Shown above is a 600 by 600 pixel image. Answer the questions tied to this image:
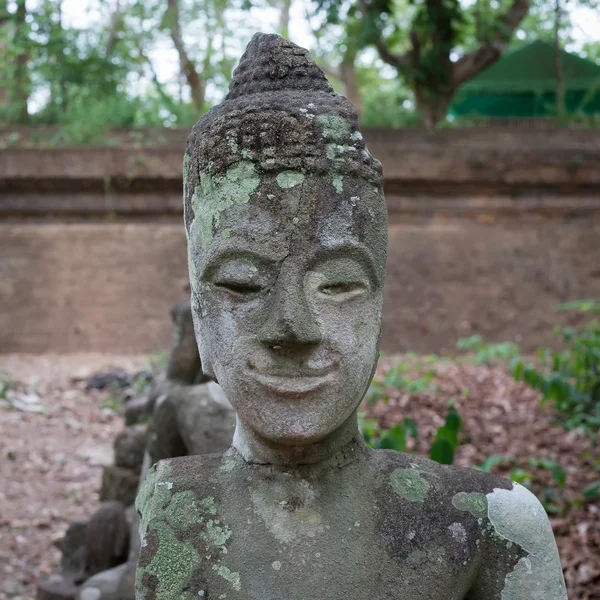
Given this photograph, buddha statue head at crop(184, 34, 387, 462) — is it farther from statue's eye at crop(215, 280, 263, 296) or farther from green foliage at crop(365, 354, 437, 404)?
green foliage at crop(365, 354, 437, 404)

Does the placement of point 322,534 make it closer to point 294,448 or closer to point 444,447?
point 294,448

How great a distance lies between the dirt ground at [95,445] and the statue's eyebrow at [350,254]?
188 cm

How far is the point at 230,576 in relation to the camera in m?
1.35

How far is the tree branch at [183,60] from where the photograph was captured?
930cm

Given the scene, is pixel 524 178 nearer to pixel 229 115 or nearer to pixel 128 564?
pixel 128 564

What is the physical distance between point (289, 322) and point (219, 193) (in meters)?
0.28

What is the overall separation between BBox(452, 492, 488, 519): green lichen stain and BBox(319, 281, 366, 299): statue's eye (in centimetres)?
41

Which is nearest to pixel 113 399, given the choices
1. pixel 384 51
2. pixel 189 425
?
pixel 189 425

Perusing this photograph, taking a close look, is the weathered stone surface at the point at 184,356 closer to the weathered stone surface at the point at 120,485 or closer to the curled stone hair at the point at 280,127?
the weathered stone surface at the point at 120,485

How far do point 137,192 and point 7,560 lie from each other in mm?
3500

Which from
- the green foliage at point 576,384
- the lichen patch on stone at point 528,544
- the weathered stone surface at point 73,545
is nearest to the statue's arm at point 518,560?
the lichen patch on stone at point 528,544

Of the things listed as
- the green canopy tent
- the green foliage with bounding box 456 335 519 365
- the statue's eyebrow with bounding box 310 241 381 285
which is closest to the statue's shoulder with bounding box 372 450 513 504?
the statue's eyebrow with bounding box 310 241 381 285

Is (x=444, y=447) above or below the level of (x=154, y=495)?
below

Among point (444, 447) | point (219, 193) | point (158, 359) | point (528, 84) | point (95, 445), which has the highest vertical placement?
point (528, 84)
